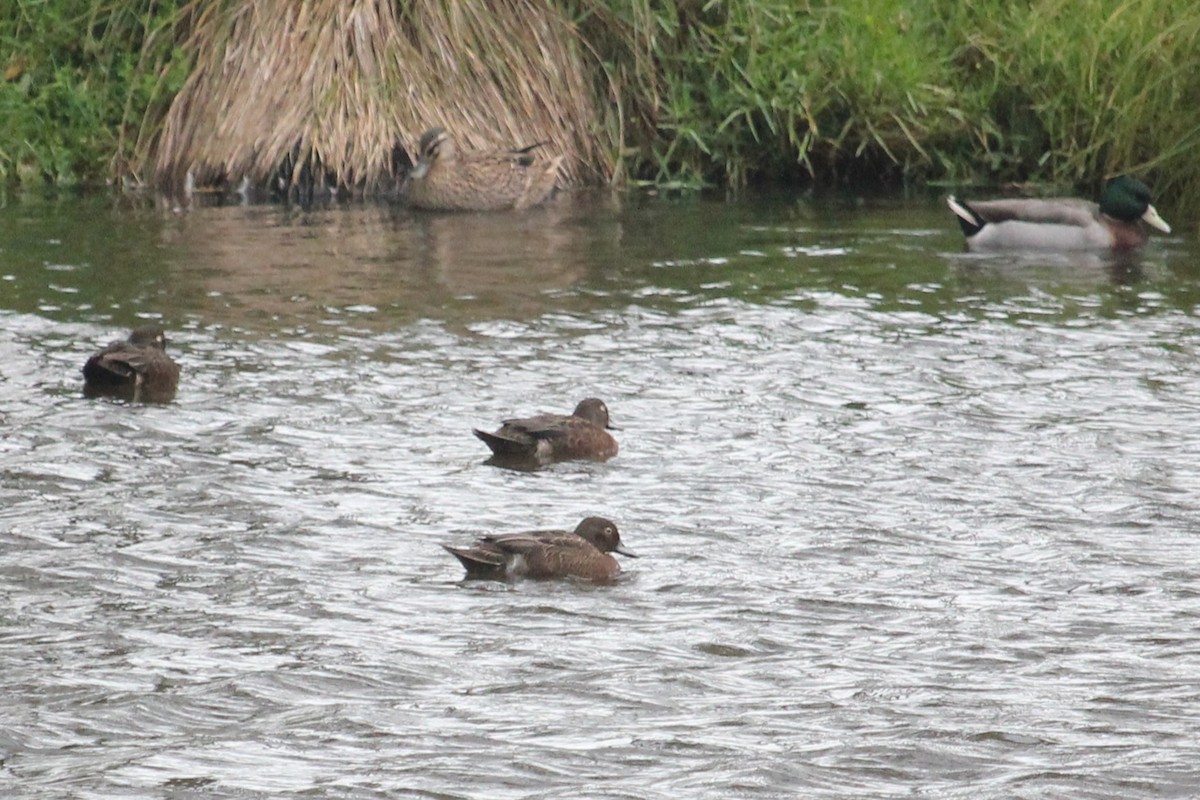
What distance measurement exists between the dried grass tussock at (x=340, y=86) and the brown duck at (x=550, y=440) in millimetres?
8634

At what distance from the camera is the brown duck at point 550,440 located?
27.6 ft

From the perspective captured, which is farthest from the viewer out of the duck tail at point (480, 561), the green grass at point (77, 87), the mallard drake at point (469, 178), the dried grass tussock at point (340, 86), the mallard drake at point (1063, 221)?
the green grass at point (77, 87)

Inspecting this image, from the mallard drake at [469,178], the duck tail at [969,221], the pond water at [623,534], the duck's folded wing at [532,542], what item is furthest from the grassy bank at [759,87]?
the duck's folded wing at [532,542]

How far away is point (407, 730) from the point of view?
5.31 m

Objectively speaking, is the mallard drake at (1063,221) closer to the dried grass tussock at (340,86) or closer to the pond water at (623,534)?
the pond water at (623,534)

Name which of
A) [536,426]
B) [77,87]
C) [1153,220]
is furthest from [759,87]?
[536,426]

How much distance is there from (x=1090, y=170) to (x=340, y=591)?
12287 mm

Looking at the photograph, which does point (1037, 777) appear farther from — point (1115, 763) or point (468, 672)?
point (468, 672)

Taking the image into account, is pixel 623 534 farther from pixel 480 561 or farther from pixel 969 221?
pixel 969 221

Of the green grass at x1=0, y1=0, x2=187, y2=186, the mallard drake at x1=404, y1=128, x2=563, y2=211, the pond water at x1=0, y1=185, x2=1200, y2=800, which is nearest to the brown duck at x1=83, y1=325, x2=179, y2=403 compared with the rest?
the pond water at x1=0, y1=185, x2=1200, y2=800

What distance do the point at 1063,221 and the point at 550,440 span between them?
297 inches

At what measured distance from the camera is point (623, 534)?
745 cm

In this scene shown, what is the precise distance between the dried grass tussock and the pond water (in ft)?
10.7

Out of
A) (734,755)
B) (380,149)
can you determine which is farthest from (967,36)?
(734,755)
